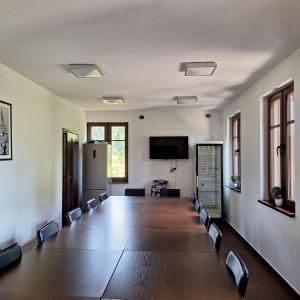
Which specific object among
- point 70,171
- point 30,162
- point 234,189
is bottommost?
point 234,189

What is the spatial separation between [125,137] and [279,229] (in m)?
4.47

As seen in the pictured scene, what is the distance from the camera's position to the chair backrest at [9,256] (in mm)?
2010

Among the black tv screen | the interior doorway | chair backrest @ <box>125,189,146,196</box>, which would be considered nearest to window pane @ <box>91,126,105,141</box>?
the interior doorway

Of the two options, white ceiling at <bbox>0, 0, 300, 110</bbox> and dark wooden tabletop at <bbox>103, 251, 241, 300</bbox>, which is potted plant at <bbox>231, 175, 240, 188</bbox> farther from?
dark wooden tabletop at <bbox>103, 251, 241, 300</bbox>

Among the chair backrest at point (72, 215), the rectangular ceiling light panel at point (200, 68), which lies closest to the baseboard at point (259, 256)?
the chair backrest at point (72, 215)

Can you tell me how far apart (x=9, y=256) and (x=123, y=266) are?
750 millimetres

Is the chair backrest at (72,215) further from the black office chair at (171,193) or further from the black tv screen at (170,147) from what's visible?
the black tv screen at (170,147)

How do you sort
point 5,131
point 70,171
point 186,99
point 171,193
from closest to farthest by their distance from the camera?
1. point 5,131
2. point 186,99
3. point 171,193
4. point 70,171

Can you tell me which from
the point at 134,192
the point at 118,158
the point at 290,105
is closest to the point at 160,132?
the point at 118,158

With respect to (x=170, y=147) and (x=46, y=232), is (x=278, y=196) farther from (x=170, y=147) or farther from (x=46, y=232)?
(x=170, y=147)

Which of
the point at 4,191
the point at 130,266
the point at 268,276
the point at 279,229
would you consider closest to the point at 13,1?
the point at 130,266

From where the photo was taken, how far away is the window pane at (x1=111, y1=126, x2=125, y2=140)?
749 cm

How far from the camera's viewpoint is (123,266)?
78.6 inches

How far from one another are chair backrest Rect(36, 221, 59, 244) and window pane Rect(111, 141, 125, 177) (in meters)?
4.47
